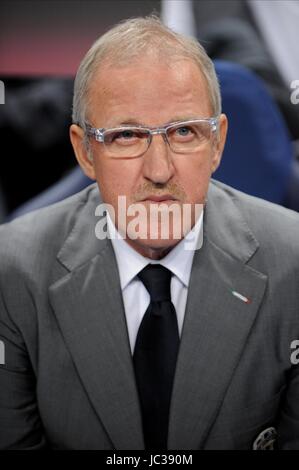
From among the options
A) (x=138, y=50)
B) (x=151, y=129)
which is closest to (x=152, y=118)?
(x=151, y=129)

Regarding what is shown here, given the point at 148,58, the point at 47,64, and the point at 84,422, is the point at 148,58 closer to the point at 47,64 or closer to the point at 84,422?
A: the point at 47,64

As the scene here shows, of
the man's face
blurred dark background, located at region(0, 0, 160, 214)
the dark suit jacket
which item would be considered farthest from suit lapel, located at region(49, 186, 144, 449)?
blurred dark background, located at region(0, 0, 160, 214)

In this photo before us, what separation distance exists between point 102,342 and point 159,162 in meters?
0.38

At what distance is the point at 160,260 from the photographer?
115 centimetres

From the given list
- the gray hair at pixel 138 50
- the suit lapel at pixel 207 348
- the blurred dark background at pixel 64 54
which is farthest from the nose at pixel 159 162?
the blurred dark background at pixel 64 54

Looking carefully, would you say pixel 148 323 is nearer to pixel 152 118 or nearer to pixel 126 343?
pixel 126 343

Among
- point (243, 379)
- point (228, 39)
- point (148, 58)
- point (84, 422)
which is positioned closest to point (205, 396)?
point (243, 379)

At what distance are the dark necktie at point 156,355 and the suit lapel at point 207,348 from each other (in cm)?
3

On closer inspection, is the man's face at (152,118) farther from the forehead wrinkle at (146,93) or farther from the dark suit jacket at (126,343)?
the dark suit jacket at (126,343)

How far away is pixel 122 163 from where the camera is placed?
1046 millimetres

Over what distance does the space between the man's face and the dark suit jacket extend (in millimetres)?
154

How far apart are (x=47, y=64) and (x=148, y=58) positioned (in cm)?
47

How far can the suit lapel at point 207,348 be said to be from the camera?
1.12 meters

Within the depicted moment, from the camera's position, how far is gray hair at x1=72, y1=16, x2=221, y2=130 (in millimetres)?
1021
